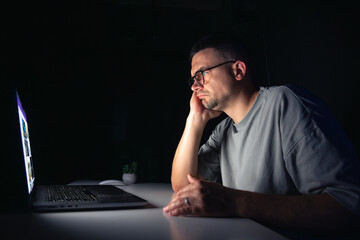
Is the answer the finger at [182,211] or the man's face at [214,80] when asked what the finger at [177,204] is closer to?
the finger at [182,211]

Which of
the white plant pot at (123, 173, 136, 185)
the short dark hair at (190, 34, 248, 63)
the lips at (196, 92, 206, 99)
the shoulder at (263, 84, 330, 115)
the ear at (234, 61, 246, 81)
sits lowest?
the white plant pot at (123, 173, 136, 185)

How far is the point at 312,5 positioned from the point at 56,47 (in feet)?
6.99

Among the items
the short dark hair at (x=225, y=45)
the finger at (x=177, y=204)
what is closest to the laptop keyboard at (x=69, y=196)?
the finger at (x=177, y=204)

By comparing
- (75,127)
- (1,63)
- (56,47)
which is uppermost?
(56,47)

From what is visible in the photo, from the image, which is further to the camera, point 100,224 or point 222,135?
point 222,135

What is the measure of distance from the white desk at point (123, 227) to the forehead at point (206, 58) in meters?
1.00

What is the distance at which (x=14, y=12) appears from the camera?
71.4 inches

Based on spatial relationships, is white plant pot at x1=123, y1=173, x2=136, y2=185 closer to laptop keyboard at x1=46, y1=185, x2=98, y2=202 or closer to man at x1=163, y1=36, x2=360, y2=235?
man at x1=163, y1=36, x2=360, y2=235

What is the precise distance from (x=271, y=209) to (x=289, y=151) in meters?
0.31

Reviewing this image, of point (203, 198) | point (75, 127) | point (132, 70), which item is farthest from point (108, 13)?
point (203, 198)

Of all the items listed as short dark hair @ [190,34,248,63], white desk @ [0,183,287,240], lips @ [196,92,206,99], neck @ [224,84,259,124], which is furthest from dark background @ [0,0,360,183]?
white desk @ [0,183,287,240]

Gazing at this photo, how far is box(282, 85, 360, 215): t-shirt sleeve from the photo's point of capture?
0.80 meters

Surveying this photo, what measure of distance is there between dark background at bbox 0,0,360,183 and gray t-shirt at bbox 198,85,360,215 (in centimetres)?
65

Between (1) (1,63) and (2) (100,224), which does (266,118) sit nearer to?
(2) (100,224)
